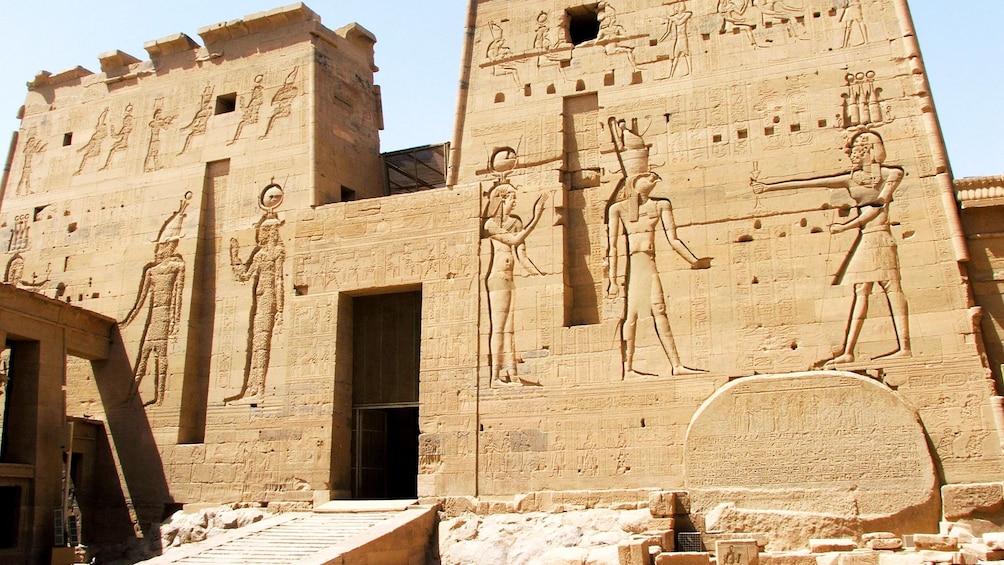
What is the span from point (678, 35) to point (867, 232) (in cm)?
397

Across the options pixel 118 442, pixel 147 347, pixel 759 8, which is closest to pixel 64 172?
pixel 147 347

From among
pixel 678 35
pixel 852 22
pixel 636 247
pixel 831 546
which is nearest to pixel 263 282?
pixel 636 247

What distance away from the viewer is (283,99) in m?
16.4

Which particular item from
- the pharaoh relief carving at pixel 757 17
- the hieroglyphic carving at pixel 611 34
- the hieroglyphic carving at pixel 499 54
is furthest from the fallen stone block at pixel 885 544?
the hieroglyphic carving at pixel 499 54

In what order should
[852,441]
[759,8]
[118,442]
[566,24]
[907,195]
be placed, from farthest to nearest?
[118,442] → [566,24] → [759,8] → [907,195] → [852,441]

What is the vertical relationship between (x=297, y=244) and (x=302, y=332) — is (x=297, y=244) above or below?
above

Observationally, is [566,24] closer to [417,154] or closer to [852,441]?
[417,154]

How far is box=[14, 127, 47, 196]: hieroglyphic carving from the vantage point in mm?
18203

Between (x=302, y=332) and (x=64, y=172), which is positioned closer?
(x=302, y=332)

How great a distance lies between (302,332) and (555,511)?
499cm

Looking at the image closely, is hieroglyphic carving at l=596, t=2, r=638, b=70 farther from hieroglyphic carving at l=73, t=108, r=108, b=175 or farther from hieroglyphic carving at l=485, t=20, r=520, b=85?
hieroglyphic carving at l=73, t=108, r=108, b=175

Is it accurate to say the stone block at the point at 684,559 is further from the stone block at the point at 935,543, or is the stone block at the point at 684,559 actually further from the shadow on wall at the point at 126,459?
the shadow on wall at the point at 126,459

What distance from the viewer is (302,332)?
589 inches

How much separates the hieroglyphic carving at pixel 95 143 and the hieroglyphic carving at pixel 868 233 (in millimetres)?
11997
